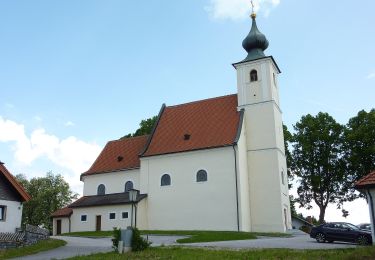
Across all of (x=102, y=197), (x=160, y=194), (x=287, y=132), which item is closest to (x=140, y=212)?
(x=160, y=194)

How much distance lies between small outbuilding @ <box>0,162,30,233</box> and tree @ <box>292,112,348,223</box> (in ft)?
99.8

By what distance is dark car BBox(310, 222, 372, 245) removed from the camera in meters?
22.6

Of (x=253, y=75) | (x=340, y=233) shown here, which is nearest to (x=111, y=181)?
(x=253, y=75)

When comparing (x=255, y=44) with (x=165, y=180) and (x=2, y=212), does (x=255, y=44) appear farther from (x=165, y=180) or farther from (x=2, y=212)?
A: (x=2, y=212)

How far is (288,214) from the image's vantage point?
37.7 meters

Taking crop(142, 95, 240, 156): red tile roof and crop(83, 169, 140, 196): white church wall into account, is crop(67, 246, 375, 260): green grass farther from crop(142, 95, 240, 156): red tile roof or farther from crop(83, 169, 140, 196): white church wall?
crop(83, 169, 140, 196): white church wall

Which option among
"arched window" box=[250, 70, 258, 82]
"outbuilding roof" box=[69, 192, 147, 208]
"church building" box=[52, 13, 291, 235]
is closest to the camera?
"church building" box=[52, 13, 291, 235]

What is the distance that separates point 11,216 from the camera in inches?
1024

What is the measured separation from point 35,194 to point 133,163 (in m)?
29.1

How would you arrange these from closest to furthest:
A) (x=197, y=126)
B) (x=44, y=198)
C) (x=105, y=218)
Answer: (x=105, y=218) < (x=197, y=126) < (x=44, y=198)

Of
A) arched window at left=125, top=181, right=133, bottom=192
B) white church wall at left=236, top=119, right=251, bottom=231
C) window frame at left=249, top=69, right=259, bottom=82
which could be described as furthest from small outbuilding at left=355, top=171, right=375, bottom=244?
arched window at left=125, top=181, right=133, bottom=192

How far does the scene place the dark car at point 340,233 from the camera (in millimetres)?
22636

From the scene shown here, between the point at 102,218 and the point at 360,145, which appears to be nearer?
the point at 102,218

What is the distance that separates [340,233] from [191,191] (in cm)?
1515
